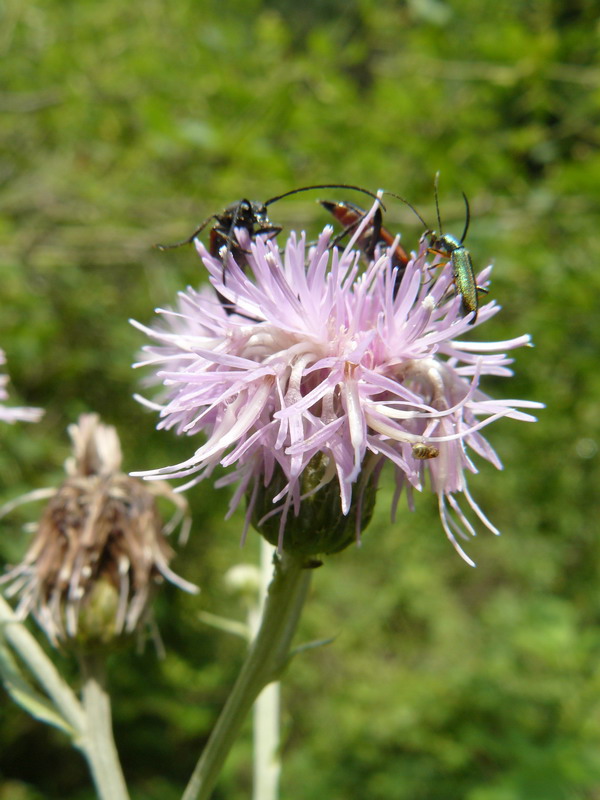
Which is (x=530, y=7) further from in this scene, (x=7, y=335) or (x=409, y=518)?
(x=409, y=518)

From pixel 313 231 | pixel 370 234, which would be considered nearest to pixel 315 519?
pixel 370 234

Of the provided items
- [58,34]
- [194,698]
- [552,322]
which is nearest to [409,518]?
[194,698]

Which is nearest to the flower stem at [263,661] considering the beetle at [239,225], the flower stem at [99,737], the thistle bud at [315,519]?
the thistle bud at [315,519]

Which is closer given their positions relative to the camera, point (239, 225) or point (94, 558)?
point (239, 225)

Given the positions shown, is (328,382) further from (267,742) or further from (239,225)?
(267,742)

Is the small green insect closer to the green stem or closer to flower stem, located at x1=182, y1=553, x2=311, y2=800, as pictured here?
flower stem, located at x1=182, y1=553, x2=311, y2=800

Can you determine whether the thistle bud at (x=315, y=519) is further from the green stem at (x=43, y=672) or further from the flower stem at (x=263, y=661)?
the green stem at (x=43, y=672)
